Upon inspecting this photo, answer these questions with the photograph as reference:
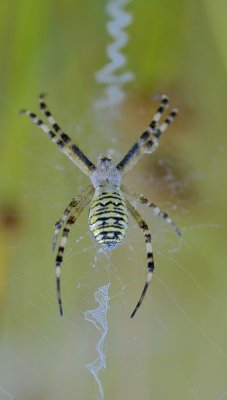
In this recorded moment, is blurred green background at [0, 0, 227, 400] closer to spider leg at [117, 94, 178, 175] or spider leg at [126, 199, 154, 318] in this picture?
spider leg at [126, 199, 154, 318]

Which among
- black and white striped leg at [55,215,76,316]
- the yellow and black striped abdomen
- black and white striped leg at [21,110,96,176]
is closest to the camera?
the yellow and black striped abdomen

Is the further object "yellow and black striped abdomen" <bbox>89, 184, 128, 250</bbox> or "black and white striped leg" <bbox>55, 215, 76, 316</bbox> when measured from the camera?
"black and white striped leg" <bbox>55, 215, 76, 316</bbox>

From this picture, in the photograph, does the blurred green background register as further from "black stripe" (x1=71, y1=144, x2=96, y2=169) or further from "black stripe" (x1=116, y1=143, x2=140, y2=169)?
"black stripe" (x1=116, y1=143, x2=140, y2=169)

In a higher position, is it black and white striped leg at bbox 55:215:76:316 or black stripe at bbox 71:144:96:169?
black stripe at bbox 71:144:96:169

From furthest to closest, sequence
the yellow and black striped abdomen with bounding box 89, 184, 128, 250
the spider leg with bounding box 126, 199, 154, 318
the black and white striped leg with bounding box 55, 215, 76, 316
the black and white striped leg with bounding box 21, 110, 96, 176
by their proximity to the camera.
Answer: the black and white striped leg with bounding box 21, 110, 96, 176
the spider leg with bounding box 126, 199, 154, 318
the black and white striped leg with bounding box 55, 215, 76, 316
the yellow and black striped abdomen with bounding box 89, 184, 128, 250

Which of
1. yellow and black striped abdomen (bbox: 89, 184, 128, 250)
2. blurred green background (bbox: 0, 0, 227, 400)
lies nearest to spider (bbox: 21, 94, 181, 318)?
yellow and black striped abdomen (bbox: 89, 184, 128, 250)

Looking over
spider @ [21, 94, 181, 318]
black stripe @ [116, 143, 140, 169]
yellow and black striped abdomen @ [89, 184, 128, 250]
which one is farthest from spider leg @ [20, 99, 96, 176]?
yellow and black striped abdomen @ [89, 184, 128, 250]

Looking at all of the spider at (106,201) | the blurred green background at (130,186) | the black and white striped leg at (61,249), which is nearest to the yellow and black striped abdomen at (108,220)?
the spider at (106,201)

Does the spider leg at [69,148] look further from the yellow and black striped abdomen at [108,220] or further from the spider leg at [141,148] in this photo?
the yellow and black striped abdomen at [108,220]
